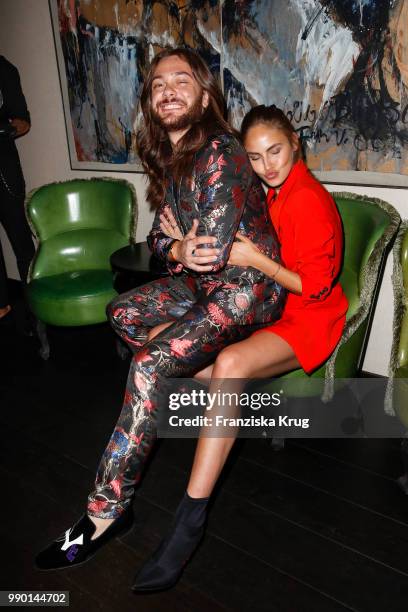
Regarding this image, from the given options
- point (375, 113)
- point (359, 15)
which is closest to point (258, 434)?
point (375, 113)

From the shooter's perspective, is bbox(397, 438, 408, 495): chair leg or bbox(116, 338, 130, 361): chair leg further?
bbox(116, 338, 130, 361): chair leg

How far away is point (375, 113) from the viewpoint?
7.27 feet

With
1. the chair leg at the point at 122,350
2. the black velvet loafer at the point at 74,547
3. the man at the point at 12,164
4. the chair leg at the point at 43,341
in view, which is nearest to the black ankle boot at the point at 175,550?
the black velvet loafer at the point at 74,547

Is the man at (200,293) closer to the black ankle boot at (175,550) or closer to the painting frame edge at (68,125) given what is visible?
the black ankle boot at (175,550)

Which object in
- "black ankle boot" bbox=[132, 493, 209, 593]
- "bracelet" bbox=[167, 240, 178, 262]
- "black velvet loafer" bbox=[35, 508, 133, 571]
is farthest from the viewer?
"bracelet" bbox=[167, 240, 178, 262]

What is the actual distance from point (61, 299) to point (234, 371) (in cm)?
154

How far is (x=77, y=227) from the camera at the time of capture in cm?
324

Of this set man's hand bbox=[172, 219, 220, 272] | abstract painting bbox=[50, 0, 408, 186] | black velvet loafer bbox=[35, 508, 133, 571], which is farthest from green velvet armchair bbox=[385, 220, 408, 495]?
black velvet loafer bbox=[35, 508, 133, 571]

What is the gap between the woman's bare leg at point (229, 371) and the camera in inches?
58.2

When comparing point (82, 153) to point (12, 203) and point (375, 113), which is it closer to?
point (12, 203)

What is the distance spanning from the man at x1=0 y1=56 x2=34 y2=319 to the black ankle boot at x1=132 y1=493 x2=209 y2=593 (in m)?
2.62

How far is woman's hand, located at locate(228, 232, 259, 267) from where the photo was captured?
158 cm

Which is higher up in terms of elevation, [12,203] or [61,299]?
[12,203]

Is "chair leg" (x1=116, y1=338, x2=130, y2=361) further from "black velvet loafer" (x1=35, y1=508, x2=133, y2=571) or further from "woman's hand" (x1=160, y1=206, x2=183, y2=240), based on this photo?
"black velvet loafer" (x1=35, y1=508, x2=133, y2=571)
